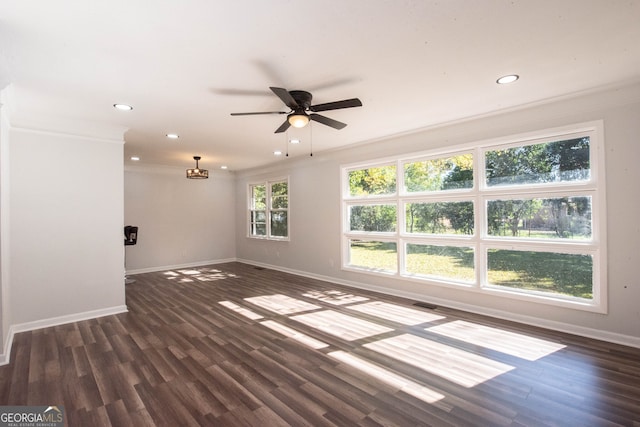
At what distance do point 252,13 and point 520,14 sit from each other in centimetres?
168

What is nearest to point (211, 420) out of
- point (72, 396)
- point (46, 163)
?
point (72, 396)

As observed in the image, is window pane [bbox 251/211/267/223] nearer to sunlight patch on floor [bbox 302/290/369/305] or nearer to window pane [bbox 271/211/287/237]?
window pane [bbox 271/211/287/237]

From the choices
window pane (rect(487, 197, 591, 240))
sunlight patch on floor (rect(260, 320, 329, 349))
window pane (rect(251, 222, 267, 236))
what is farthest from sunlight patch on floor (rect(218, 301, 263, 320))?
window pane (rect(251, 222, 267, 236))

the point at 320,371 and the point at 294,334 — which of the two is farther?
the point at 294,334

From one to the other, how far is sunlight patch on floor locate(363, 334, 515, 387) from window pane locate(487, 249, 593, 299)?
1473mm

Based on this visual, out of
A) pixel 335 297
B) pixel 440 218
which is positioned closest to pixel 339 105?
pixel 440 218

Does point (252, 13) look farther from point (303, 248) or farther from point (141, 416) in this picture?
point (303, 248)

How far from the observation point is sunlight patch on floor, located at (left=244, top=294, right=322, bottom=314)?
4.23 metres

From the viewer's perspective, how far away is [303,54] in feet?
7.61

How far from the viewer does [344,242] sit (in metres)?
5.73

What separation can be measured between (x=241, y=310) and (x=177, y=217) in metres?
4.50

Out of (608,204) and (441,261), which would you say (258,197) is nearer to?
(441,261)

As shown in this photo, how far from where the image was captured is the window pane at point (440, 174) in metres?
4.18

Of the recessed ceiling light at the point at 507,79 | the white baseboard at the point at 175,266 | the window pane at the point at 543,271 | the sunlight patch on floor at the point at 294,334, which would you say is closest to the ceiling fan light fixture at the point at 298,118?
the recessed ceiling light at the point at 507,79
